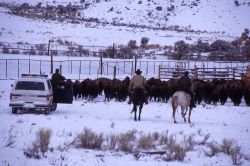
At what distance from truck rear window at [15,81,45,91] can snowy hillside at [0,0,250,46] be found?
4115 centimetres

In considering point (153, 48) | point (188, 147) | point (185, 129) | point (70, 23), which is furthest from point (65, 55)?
point (188, 147)

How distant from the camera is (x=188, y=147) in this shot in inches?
521

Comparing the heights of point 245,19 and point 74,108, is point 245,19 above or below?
above

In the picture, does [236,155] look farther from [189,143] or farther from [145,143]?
[145,143]

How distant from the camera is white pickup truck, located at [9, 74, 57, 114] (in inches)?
780

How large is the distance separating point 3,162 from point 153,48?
57.7 metres

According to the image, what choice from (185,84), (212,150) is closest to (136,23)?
(185,84)

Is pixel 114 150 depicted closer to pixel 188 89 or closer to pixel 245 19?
pixel 188 89

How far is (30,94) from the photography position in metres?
19.8

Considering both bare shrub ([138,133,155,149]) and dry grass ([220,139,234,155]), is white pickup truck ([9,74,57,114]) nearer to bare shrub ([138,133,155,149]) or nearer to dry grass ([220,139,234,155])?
bare shrub ([138,133,155,149])

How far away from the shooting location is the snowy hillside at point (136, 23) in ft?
224

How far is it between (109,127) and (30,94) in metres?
4.47

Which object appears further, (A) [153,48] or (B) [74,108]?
(A) [153,48]

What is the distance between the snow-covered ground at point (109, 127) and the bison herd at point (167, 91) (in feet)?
2.05
